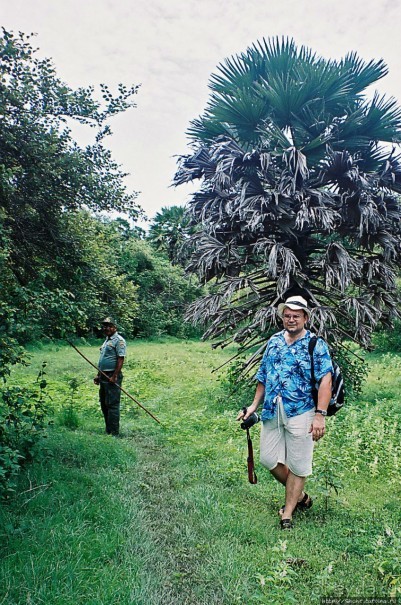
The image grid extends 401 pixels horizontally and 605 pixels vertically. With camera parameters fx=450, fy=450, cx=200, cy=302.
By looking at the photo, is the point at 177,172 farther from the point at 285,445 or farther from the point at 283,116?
the point at 285,445

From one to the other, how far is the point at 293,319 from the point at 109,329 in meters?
3.57

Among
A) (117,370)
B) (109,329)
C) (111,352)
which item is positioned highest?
(109,329)

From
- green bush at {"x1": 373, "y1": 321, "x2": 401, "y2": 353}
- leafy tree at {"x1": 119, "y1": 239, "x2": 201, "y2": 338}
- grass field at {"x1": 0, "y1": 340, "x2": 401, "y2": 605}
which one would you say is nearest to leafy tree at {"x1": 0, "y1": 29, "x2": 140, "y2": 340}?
grass field at {"x1": 0, "y1": 340, "x2": 401, "y2": 605}

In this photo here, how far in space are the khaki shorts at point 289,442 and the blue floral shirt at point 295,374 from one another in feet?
0.18

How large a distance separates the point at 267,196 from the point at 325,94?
2077 millimetres

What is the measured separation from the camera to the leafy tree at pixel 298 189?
7133mm

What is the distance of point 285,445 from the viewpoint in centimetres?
386

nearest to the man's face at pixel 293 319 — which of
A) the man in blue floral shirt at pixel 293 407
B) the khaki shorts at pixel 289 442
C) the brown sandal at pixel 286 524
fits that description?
the man in blue floral shirt at pixel 293 407

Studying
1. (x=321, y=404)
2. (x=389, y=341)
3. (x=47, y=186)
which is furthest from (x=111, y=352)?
(x=389, y=341)

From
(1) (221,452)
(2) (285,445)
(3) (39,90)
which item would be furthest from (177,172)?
(2) (285,445)

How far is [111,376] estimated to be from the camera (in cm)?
670

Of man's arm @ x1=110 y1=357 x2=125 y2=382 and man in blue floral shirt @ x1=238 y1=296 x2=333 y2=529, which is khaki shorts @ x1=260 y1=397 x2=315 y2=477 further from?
man's arm @ x1=110 y1=357 x2=125 y2=382

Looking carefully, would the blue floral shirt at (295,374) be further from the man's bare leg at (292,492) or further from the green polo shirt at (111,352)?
the green polo shirt at (111,352)

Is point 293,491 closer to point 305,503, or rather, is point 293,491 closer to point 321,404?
point 305,503
